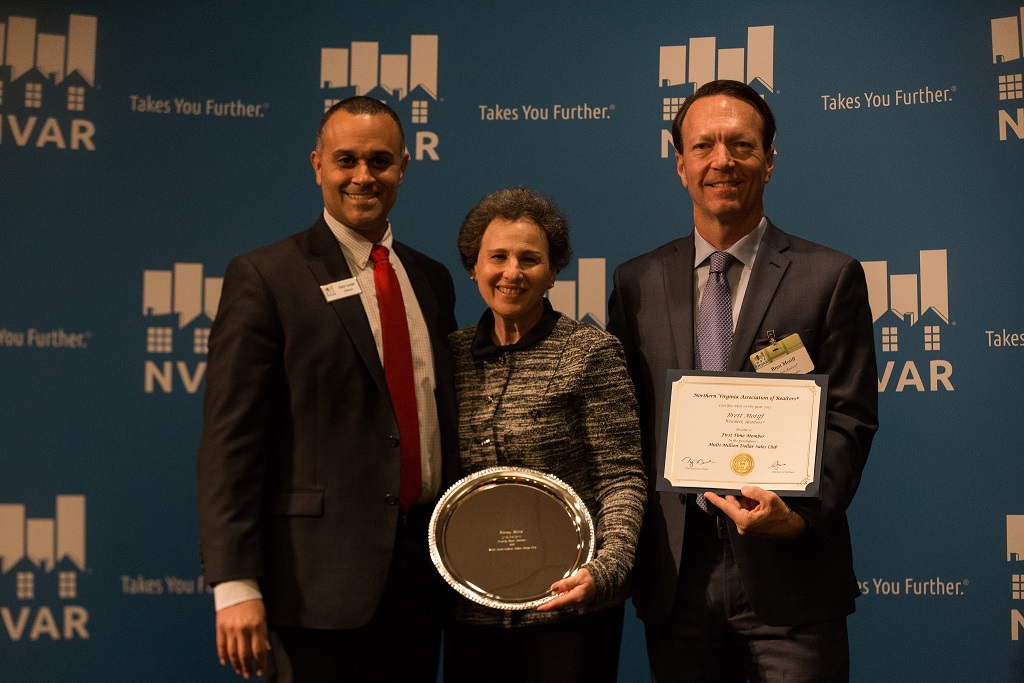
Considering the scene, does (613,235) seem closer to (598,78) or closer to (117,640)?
(598,78)

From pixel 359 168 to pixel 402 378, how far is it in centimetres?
58

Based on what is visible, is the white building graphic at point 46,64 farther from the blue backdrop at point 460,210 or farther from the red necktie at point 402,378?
the red necktie at point 402,378

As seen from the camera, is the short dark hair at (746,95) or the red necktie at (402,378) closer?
the red necktie at (402,378)

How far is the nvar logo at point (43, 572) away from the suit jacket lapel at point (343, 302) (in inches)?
76.3

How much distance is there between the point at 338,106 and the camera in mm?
2598

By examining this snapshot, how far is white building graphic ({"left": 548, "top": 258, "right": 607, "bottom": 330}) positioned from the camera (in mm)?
3898

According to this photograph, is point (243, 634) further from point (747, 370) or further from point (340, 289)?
point (747, 370)

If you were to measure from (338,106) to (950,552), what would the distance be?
2872 millimetres

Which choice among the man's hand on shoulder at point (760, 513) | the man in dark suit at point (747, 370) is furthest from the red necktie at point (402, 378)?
the man's hand on shoulder at point (760, 513)

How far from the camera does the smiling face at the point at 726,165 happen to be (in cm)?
253

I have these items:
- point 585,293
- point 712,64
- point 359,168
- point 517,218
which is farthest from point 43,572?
point 712,64

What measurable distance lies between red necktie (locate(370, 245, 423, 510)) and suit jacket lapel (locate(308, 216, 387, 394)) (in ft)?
0.17

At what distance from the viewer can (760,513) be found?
2217 mm

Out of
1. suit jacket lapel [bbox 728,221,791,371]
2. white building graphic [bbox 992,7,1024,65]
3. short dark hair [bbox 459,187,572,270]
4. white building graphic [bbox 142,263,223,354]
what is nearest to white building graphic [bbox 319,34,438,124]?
white building graphic [bbox 142,263,223,354]
